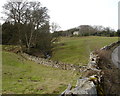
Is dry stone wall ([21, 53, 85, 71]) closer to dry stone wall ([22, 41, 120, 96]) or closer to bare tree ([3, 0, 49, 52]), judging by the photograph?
dry stone wall ([22, 41, 120, 96])

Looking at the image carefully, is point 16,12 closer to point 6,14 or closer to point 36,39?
point 6,14

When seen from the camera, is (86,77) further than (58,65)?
No

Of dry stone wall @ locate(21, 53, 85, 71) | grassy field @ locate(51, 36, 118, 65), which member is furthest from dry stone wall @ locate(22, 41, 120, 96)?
grassy field @ locate(51, 36, 118, 65)

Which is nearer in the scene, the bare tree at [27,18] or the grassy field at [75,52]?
the grassy field at [75,52]

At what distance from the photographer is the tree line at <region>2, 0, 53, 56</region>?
28.3 meters

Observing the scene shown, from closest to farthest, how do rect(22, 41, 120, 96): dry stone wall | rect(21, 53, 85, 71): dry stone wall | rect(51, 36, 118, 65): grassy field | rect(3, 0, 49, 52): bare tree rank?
1. rect(22, 41, 120, 96): dry stone wall
2. rect(21, 53, 85, 71): dry stone wall
3. rect(51, 36, 118, 65): grassy field
4. rect(3, 0, 49, 52): bare tree

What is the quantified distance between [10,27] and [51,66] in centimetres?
1994

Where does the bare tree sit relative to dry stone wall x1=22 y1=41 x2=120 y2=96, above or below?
→ above

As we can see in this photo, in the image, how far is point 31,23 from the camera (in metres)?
29.0

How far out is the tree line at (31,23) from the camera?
28.3 metres

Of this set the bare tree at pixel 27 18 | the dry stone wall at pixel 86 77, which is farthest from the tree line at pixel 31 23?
the dry stone wall at pixel 86 77

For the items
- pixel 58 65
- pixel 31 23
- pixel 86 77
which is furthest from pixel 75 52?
pixel 86 77

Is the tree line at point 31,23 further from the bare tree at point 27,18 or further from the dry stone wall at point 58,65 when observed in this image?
the dry stone wall at point 58,65

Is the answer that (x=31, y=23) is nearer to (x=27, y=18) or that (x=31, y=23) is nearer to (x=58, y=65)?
(x=27, y=18)
